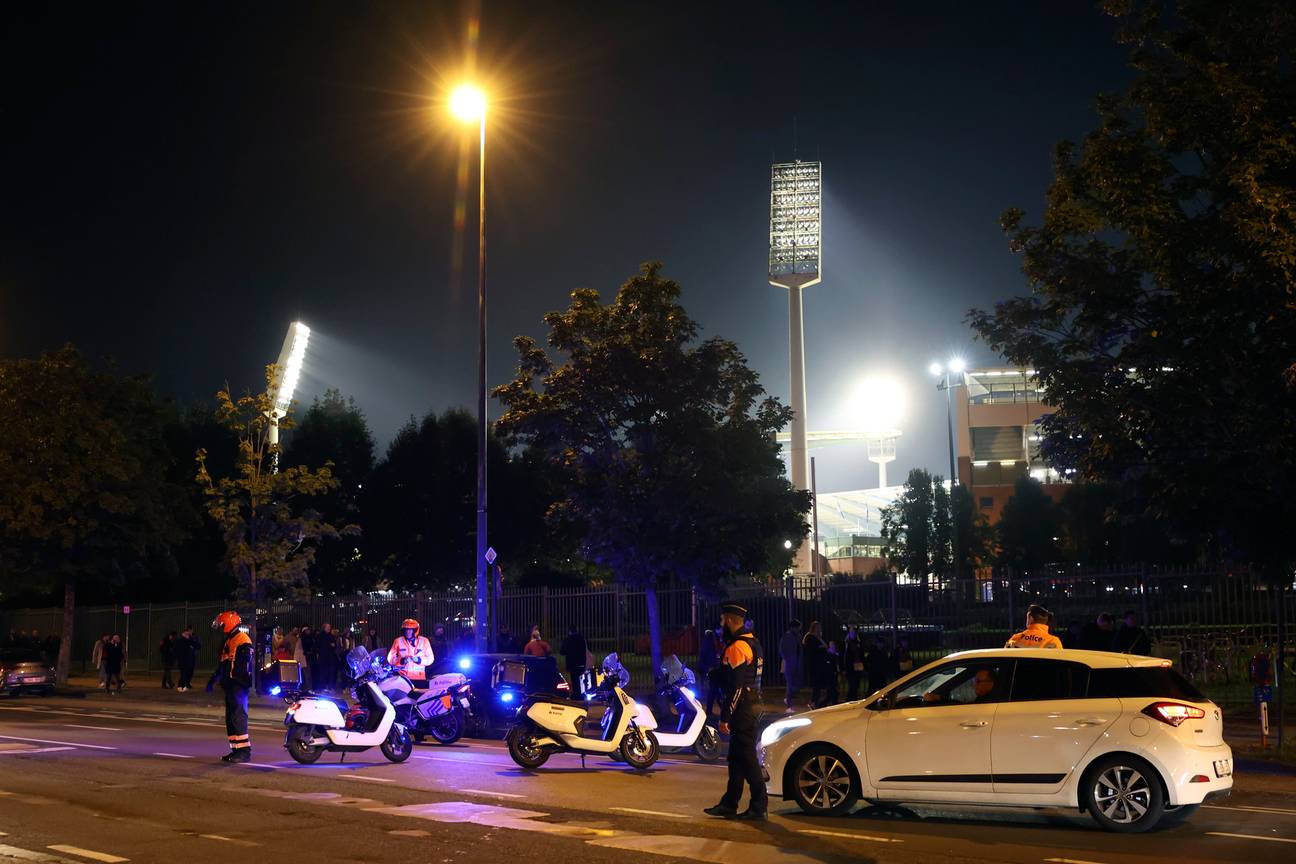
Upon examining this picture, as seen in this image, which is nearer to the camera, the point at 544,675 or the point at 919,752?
the point at 919,752

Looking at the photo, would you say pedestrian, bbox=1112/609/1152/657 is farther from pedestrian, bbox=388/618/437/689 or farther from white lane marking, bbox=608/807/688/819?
pedestrian, bbox=388/618/437/689

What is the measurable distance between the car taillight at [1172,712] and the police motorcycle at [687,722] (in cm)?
630

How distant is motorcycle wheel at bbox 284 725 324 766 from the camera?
1528 cm

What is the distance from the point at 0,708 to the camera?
92.0 ft

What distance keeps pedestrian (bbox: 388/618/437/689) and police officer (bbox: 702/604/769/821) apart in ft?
23.7

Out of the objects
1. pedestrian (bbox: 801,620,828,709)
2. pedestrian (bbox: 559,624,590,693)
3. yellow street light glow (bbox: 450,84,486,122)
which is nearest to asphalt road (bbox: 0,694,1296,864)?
pedestrian (bbox: 801,620,828,709)

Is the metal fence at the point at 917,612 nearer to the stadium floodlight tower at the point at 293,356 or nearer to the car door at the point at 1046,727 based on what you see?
the car door at the point at 1046,727

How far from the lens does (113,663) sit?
1352 inches

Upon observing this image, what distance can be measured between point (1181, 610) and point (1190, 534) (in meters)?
4.50

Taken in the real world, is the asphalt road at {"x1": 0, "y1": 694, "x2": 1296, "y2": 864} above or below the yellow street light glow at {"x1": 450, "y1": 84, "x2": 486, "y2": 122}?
below

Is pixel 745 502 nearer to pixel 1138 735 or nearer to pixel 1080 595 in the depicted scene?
pixel 1080 595

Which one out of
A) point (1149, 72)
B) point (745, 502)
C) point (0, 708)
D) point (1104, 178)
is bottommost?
point (0, 708)

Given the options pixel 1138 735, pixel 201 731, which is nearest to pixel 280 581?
pixel 201 731

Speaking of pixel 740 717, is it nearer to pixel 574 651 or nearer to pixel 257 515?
pixel 574 651
